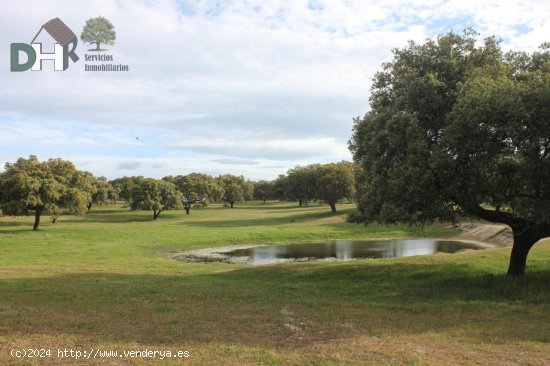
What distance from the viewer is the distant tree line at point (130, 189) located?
57.1m

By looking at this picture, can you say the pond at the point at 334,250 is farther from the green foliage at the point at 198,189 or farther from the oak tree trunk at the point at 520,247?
the green foliage at the point at 198,189

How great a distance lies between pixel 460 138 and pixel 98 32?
2001 centimetres

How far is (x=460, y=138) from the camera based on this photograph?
660 inches

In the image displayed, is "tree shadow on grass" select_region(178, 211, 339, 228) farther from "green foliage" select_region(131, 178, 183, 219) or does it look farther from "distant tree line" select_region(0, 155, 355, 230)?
"green foliage" select_region(131, 178, 183, 219)

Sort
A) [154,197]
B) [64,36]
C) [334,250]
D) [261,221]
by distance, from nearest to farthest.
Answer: [64,36], [334,250], [261,221], [154,197]

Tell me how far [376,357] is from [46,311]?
35.4 ft

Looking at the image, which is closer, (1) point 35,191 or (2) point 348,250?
(2) point 348,250

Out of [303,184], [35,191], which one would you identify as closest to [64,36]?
[35,191]

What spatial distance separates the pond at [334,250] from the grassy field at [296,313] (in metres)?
12.5

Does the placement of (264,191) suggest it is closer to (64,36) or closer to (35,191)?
(35,191)

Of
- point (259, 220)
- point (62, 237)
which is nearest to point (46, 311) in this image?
point (62, 237)

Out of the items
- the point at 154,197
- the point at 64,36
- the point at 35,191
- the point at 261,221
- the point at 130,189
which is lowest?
the point at 261,221

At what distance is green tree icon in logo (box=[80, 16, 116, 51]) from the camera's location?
24494 mm

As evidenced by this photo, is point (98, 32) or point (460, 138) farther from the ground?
point (98, 32)
